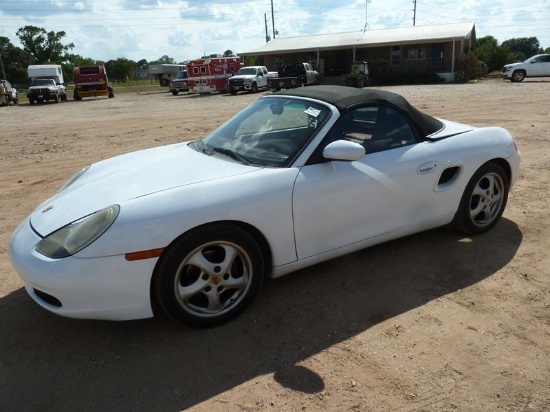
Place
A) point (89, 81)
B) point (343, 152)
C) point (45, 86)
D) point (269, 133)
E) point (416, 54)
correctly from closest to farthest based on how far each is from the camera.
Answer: point (343, 152)
point (269, 133)
point (45, 86)
point (89, 81)
point (416, 54)

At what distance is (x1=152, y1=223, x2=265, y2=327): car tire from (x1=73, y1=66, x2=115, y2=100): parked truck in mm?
32922

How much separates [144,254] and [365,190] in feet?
5.34

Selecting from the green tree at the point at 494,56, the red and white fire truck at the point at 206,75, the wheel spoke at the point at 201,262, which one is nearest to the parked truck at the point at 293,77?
the red and white fire truck at the point at 206,75

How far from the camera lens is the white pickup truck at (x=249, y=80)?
28.8 meters

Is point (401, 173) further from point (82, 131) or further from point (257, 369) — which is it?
point (82, 131)

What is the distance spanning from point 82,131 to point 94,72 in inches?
880

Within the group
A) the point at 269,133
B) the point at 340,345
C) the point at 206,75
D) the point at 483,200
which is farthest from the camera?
the point at 206,75

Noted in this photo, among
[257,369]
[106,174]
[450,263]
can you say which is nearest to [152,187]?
[106,174]

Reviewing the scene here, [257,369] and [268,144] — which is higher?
[268,144]

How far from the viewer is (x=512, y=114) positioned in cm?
1243

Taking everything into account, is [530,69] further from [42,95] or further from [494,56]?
[42,95]

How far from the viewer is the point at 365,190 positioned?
10.9 ft

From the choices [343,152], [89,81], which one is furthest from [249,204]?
[89,81]

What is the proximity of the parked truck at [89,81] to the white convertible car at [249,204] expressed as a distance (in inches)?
1247
